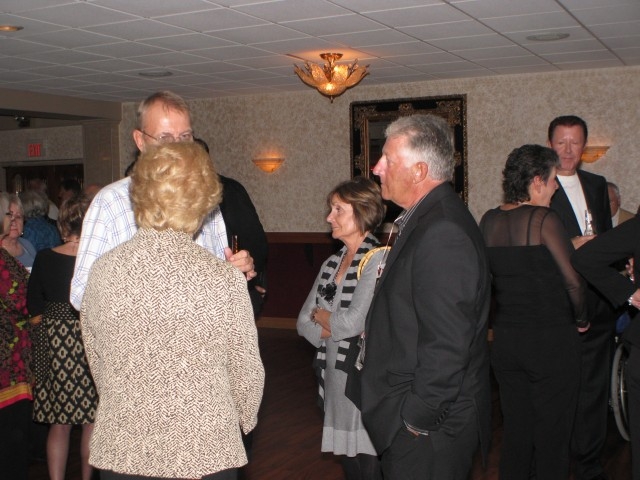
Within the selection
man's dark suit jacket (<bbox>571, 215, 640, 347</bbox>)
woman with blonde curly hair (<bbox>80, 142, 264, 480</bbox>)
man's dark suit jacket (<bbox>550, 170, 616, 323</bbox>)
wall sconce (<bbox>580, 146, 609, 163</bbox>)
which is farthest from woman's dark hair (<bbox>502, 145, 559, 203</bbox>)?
wall sconce (<bbox>580, 146, 609, 163</bbox>)

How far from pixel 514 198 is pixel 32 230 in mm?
4027

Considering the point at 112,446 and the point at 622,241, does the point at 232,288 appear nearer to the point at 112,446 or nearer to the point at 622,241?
the point at 112,446

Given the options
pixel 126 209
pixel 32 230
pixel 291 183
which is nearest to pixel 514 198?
pixel 126 209

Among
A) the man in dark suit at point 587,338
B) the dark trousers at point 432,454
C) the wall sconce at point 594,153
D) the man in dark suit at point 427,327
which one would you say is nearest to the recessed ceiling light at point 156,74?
the wall sconce at point 594,153

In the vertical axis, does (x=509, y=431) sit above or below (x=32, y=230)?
below

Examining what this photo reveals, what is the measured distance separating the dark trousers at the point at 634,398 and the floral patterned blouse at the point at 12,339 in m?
2.67

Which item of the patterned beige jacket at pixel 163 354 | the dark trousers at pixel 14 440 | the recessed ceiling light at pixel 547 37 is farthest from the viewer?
the recessed ceiling light at pixel 547 37

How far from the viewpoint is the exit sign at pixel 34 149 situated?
13.4 meters

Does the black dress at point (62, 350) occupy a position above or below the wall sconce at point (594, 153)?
below

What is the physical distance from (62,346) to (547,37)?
500cm

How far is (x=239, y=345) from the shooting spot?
2.04m

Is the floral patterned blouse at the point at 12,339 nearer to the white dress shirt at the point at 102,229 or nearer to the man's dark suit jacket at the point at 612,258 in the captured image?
the white dress shirt at the point at 102,229

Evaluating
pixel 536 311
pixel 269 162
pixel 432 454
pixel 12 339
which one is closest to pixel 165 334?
pixel 432 454

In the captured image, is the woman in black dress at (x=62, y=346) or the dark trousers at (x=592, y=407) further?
the dark trousers at (x=592, y=407)
